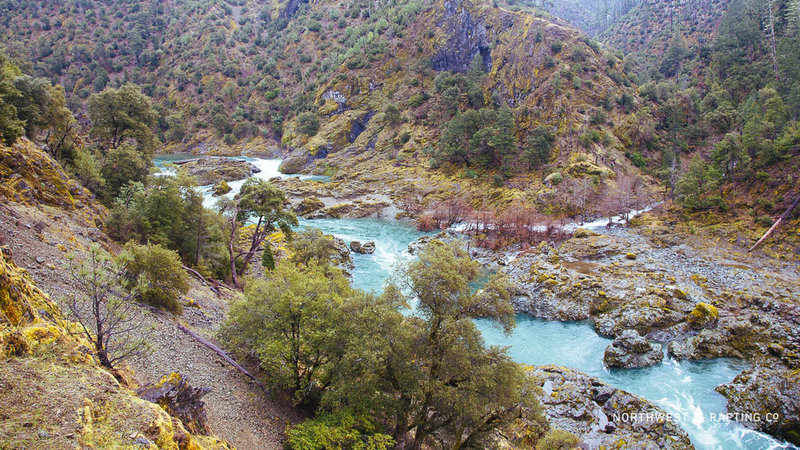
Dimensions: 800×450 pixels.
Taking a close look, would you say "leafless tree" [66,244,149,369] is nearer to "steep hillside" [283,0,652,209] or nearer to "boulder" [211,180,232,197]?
"boulder" [211,180,232,197]

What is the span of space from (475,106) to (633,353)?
61.8m

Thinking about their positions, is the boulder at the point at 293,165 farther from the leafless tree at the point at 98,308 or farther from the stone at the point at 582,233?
the leafless tree at the point at 98,308

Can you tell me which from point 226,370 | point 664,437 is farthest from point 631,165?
point 226,370

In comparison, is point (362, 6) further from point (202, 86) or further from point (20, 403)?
point (20, 403)

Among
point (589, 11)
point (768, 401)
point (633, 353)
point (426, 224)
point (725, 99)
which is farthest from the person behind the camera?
point (589, 11)

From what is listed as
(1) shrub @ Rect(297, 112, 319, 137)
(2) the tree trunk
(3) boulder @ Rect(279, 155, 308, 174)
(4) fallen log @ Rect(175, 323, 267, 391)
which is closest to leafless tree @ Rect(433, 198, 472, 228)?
(4) fallen log @ Rect(175, 323, 267, 391)

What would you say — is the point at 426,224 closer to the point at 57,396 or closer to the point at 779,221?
the point at 779,221

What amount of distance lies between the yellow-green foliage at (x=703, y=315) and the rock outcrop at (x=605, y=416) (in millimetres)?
9469

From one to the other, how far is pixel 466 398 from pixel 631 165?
189ft

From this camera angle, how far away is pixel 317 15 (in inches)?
5049

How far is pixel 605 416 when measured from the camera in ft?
60.2

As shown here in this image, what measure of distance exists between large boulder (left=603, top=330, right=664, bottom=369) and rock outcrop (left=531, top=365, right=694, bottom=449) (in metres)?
3.12

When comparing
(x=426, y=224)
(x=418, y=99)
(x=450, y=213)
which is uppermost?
(x=418, y=99)

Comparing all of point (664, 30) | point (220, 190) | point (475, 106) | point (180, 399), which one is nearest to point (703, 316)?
point (180, 399)
